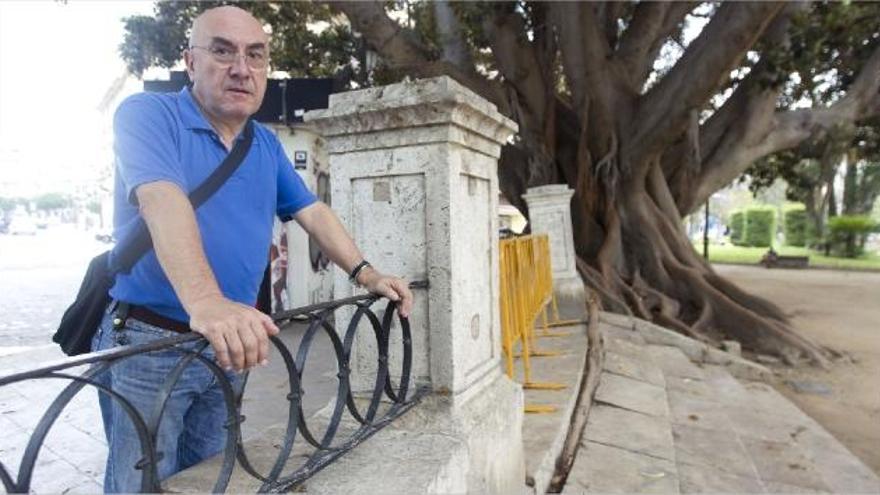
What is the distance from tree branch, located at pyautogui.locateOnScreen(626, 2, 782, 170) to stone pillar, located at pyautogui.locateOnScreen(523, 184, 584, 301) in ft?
8.34

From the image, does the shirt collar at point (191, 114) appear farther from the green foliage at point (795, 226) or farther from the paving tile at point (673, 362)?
the green foliage at point (795, 226)

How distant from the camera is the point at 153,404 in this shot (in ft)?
5.41

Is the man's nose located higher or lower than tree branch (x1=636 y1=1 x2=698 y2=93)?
lower

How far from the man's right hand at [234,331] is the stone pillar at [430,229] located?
2.59 feet

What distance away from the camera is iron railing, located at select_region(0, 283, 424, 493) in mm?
1107

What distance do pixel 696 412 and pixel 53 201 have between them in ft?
199

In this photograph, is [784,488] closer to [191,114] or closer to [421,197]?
[421,197]

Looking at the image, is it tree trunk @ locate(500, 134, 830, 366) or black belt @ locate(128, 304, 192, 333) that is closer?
black belt @ locate(128, 304, 192, 333)

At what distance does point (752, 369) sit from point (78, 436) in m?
7.15

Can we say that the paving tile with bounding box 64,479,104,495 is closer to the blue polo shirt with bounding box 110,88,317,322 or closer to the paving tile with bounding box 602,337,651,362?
the blue polo shirt with bounding box 110,88,317,322

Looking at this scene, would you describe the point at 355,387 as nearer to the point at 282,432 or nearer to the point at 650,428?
the point at 282,432

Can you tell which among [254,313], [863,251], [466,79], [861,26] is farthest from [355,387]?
[863,251]

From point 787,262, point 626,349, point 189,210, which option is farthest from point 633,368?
point 787,262

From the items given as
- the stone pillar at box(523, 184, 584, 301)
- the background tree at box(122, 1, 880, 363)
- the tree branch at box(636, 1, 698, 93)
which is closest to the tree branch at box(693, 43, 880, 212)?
the background tree at box(122, 1, 880, 363)
